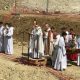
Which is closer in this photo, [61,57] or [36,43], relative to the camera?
[61,57]

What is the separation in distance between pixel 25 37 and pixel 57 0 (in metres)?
15.7

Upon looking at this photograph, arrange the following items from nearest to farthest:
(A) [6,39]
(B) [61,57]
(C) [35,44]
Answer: (B) [61,57]
(C) [35,44]
(A) [6,39]

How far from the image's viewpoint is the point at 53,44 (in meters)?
25.7

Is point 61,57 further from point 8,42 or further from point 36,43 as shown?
point 8,42

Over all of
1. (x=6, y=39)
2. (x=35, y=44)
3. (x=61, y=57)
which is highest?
(x=6, y=39)

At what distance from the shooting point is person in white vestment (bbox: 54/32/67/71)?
2417cm

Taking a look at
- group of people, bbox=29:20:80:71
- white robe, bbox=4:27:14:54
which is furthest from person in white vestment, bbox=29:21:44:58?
white robe, bbox=4:27:14:54

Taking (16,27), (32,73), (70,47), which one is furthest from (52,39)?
(16,27)

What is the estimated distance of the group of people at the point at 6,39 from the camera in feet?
89.2

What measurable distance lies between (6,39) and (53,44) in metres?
3.37

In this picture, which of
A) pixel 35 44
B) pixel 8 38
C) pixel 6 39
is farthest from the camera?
pixel 6 39

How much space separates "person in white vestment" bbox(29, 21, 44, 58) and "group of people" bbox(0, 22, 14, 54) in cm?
170

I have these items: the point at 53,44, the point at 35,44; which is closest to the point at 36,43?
the point at 35,44

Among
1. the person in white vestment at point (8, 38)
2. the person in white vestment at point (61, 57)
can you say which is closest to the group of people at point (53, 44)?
the person in white vestment at point (61, 57)
